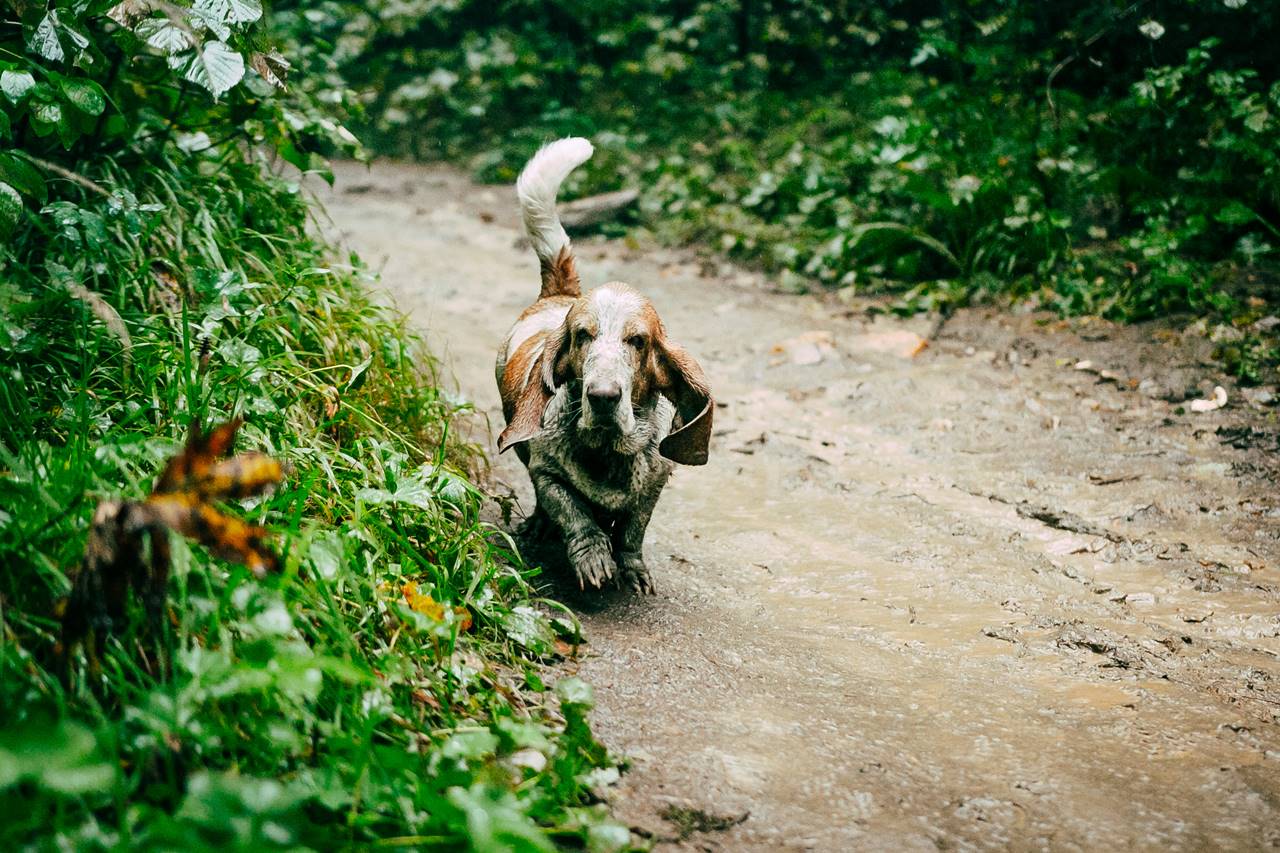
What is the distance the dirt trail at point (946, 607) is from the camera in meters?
2.13

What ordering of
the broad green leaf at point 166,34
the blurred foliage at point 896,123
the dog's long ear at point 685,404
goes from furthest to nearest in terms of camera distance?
the blurred foliage at point 896,123, the dog's long ear at point 685,404, the broad green leaf at point 166,34

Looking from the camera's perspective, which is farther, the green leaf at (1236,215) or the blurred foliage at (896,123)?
the blurred foliage at (896,123)

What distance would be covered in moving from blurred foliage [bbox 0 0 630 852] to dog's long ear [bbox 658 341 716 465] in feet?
2.04

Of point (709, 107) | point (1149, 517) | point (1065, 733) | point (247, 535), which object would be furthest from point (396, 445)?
point (709, 107)

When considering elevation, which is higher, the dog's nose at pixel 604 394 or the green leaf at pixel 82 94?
the green leaf at pixel 82 94

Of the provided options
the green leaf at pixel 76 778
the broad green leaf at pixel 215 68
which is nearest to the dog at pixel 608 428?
the broad green leaf at pixel 215 68

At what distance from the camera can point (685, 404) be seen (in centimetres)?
317

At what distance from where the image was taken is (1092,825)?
2.06 metres

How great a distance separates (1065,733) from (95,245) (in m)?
3.15

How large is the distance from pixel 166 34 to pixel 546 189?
1.63m

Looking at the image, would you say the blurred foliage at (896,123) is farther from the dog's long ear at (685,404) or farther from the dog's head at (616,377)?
the dog's long ear at (685,404)

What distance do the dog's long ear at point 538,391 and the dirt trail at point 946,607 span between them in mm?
608

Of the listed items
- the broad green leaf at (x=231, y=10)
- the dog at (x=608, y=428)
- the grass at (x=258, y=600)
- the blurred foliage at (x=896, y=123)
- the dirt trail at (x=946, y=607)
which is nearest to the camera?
the grass at (x=258, y=600)

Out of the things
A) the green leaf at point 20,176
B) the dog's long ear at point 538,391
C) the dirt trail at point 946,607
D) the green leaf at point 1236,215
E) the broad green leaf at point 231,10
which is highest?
the broad green leaf at point 231,10
